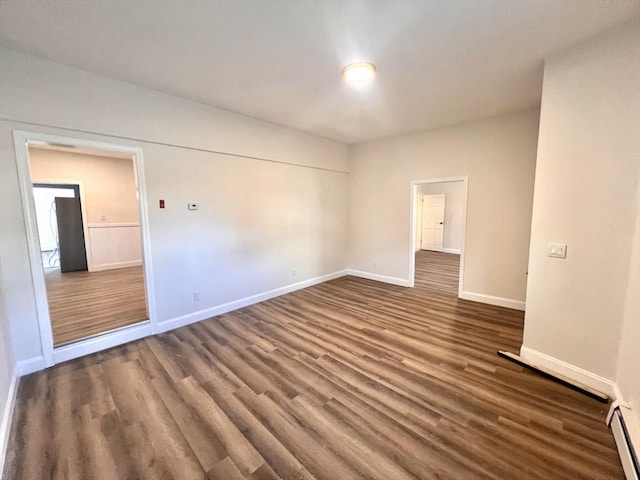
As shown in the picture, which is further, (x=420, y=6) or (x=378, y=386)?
(x=378, y=386)

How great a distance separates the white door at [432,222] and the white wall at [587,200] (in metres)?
6.85

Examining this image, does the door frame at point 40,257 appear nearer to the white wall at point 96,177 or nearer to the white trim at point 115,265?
the white wall at point 96,177

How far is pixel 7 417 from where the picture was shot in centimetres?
179

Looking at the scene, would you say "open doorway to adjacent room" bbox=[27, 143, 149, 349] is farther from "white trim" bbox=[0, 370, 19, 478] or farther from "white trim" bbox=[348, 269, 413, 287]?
"white trim" bbox=[348, 269, 413, 287]

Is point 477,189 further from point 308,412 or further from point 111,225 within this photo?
point 111,225

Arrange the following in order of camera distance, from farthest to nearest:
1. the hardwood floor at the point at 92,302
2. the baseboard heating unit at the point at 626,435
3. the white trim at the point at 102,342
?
1. the hardwood floor at the point at 92,302
2. the white trim at the point at 102,342
3. the baseboard heating unit at the point at 626,435

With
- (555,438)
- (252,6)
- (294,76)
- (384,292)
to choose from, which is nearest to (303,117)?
(294,76)

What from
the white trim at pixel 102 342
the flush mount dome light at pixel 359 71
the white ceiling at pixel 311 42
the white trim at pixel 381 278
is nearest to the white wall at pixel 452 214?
the white trim at pixel 381 278

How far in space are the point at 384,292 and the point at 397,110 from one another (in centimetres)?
300

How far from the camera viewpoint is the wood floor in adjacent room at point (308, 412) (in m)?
1.52

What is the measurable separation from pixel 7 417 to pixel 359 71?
391 centimetres

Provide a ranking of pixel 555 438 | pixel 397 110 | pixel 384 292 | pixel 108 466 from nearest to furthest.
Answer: pixel 108 466, pixel 555 438, pixel 397 110, pixel 384 292

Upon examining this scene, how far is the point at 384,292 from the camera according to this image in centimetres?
471

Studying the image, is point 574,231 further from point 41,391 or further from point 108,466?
point 41,391
